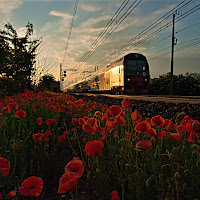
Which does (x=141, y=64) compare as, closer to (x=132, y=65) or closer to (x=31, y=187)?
(x=132, y=65)

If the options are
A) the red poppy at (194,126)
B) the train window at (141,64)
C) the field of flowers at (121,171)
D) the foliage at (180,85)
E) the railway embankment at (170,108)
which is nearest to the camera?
the field of flowers at (121,171)

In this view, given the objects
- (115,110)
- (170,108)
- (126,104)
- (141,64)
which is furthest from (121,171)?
(141,64)

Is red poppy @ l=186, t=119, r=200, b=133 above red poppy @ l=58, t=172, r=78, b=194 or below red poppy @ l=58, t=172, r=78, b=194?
above

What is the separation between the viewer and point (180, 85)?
75.0 feet

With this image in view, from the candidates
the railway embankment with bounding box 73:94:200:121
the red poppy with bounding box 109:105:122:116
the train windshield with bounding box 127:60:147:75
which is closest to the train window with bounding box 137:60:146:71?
the train windshield with bounding box 127:60:147:75

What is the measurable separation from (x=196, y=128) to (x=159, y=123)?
27 centimetres

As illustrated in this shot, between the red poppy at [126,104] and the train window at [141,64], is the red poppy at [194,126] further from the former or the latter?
the train window at [141,64]

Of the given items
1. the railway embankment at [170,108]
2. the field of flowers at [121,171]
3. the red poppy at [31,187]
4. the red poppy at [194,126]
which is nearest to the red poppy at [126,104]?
the field of flowers at [121,171]

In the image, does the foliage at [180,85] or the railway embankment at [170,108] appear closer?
the railway embankment at [170,108]

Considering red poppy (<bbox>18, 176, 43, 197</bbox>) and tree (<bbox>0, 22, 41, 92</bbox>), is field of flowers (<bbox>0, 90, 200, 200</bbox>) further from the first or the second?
tree (<bbox>0, 22, 41, 92</bbox>)

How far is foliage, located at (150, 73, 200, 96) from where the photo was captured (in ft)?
70.1

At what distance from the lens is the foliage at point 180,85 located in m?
21.4

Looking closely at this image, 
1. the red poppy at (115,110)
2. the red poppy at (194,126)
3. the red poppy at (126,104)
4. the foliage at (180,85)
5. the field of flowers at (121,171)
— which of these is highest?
the foliage at (180,85)

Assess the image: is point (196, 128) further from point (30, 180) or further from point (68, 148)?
point (68, 148)
